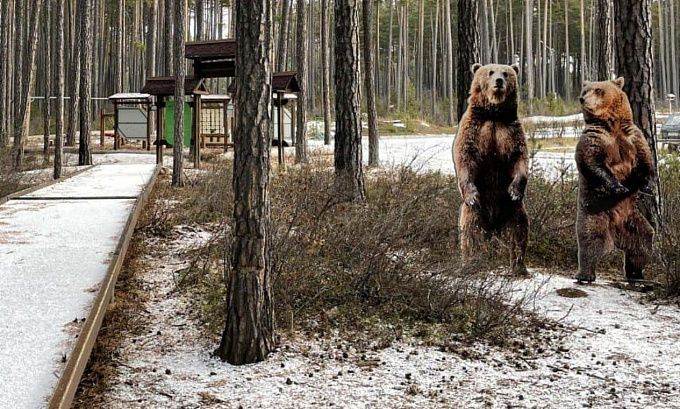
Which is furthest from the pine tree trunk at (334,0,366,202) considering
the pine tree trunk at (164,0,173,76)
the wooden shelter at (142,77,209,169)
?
the pine tree trunk at (164,0,173,76)

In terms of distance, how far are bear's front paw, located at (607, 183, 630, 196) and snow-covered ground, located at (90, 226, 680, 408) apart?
120 centimetres

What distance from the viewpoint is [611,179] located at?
598 centimetres

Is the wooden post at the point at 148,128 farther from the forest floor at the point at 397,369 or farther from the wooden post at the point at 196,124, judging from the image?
the forest floor at the point at 397,369

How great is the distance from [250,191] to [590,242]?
3417 mm

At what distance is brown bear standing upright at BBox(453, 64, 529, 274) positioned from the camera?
616cm

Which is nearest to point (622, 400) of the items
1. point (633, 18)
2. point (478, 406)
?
point (478, 406)

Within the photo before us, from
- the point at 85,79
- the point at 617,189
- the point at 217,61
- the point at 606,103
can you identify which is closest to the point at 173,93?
the point at 217,61

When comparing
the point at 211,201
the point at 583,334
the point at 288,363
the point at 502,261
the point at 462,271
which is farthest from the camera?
the point at 211,201

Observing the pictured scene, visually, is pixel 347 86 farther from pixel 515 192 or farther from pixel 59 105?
pixel 59 105

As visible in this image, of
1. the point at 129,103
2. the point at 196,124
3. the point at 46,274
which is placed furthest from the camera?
the point at 129,103

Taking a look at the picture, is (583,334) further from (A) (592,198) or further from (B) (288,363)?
(B) (288,363)

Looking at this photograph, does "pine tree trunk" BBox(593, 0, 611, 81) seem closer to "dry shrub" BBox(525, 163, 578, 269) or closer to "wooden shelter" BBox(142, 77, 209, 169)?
"dry shrub" BBox(525, 163, 578, 269)

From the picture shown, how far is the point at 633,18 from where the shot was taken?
7.02 m

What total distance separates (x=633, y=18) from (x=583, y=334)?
147 inches
